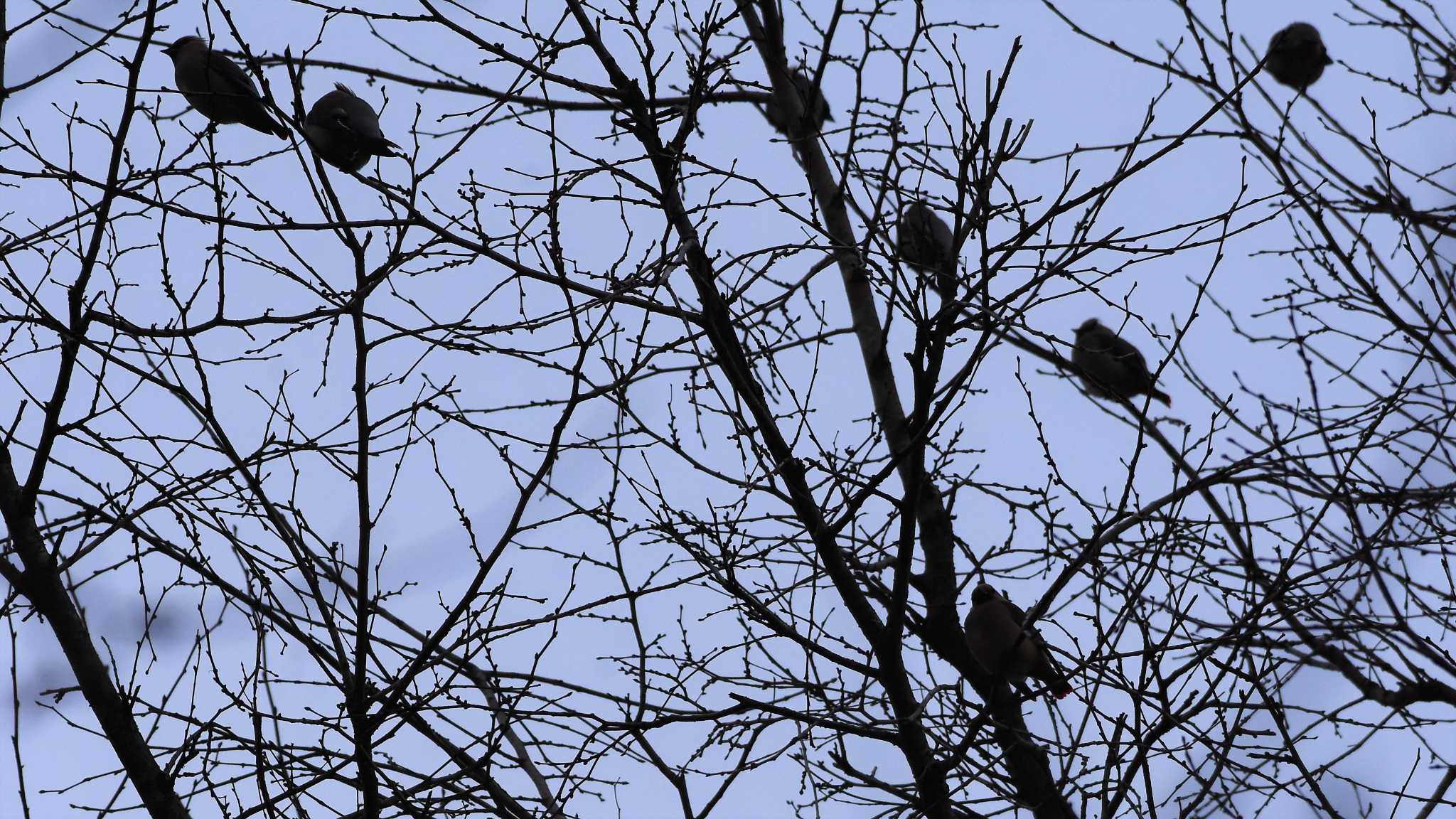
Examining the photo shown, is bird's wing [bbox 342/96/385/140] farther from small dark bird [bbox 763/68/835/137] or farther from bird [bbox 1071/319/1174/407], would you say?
bird [bbox 1071/319/1174/407]

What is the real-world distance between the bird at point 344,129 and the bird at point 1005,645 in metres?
3.33

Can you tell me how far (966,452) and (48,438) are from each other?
3.20m

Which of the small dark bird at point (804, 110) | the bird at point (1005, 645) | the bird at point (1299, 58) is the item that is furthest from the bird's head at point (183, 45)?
the bird at point (1299, 58)

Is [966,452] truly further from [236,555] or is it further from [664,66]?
[236,555]

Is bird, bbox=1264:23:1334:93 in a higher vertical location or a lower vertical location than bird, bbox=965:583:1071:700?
higher

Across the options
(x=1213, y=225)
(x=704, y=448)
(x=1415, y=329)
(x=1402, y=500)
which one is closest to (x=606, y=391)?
(x=704, y=448)

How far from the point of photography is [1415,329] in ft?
15.2

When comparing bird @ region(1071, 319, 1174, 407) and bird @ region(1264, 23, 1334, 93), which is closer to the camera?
bird @ region(1071, 319, 1174, 407)

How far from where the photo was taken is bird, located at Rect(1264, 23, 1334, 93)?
282 inches

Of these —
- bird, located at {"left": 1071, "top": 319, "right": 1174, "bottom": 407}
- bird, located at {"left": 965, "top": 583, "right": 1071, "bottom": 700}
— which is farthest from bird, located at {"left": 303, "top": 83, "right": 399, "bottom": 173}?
bird, located at {"left": 1071, "top": 319, "right": 1174, "bottom": 407}

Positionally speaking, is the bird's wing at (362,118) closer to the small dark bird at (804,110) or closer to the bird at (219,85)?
the bird at (219,85)

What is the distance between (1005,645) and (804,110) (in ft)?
7.92

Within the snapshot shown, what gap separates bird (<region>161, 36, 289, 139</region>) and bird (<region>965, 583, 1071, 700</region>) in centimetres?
351

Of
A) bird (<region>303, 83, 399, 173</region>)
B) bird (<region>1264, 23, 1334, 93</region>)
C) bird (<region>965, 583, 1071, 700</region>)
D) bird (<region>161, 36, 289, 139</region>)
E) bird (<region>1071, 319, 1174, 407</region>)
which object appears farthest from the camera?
bird (<region>1264, 23, 1334, 93</region>)
